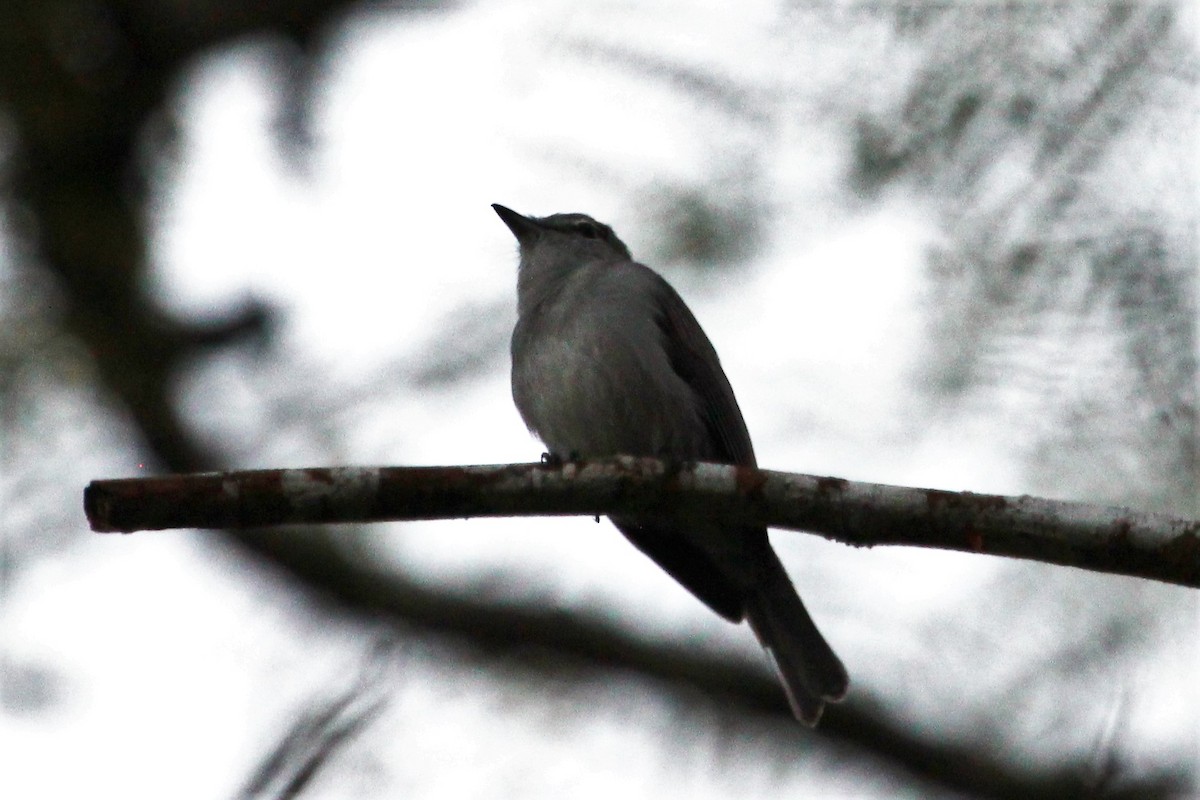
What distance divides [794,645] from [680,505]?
1.74m

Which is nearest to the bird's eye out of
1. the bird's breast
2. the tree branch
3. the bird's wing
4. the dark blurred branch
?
the bird's wing

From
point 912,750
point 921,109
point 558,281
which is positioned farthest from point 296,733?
point 912,750

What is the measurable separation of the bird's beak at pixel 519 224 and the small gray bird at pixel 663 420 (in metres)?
1.15

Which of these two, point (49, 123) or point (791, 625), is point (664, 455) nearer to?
point (791, 625)

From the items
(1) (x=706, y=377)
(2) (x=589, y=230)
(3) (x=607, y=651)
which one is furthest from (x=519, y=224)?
(3) (x=607, y=651)

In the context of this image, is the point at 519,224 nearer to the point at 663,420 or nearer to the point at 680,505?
the point at 663,420

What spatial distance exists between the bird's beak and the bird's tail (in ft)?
7.46

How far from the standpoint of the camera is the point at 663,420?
5.93 metres

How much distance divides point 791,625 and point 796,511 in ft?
5.93

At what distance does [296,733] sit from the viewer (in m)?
2.54

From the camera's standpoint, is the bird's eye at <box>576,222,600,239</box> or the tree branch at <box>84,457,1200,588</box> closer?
the tree branch at <box>84,457,1200,588</box>

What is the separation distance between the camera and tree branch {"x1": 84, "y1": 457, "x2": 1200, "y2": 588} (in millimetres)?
3998

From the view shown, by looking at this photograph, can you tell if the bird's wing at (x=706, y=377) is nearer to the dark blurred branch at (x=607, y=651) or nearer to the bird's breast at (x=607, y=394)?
the bird's breast at (x=607, y=394)

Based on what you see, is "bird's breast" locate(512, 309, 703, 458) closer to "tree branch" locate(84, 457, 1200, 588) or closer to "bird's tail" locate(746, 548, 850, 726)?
"bird's tail" locate(746, 548, 850, 726)
